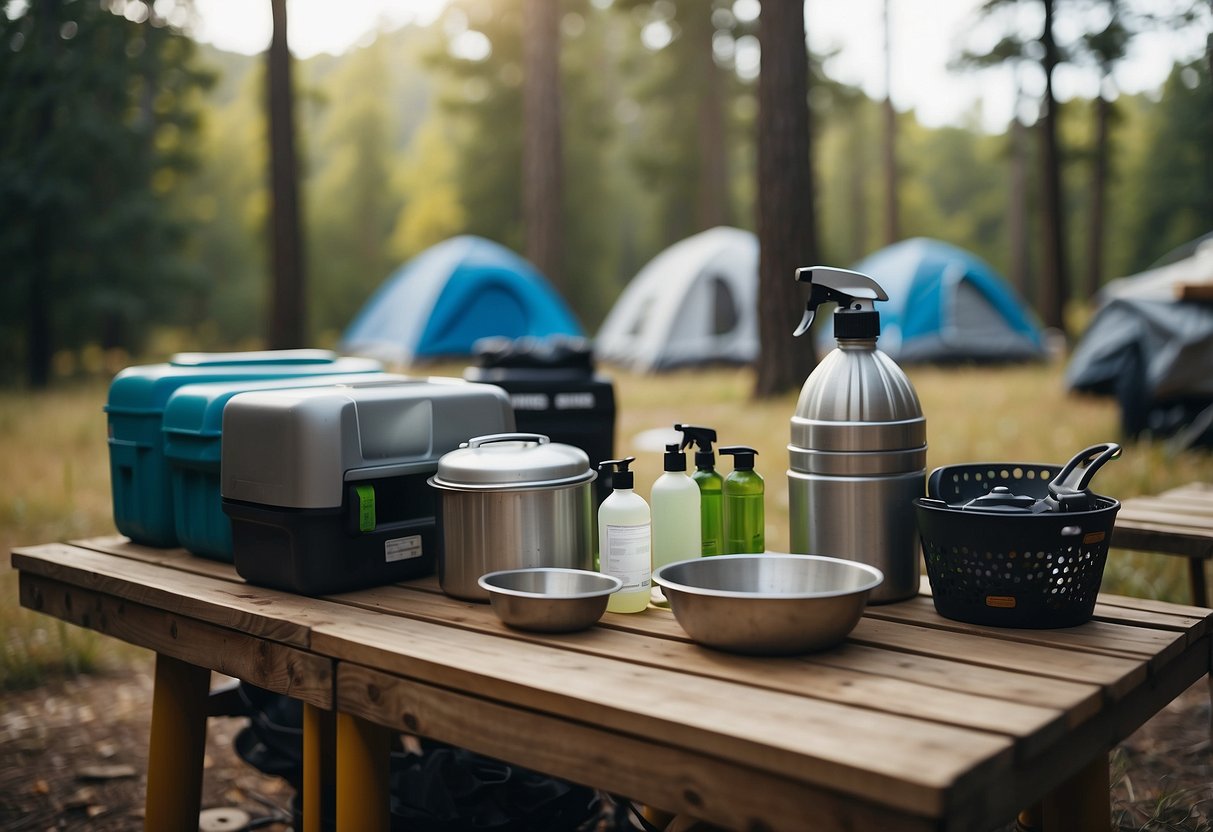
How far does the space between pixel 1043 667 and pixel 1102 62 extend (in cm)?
1448

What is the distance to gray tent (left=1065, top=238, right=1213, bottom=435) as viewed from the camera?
20.0 feet

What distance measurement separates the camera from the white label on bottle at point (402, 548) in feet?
6.78

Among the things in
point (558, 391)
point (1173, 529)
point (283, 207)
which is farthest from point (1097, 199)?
point (1173, 529)

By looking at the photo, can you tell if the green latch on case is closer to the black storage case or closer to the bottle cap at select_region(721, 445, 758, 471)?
the bottle cap at select_region(721, 445, 758, 471)

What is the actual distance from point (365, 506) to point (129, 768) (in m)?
1.68

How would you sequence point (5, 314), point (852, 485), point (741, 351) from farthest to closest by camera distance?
point (741, 351)
point (5, 314)
point (852, 485)

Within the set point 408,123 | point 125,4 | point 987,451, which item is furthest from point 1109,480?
point 408,123

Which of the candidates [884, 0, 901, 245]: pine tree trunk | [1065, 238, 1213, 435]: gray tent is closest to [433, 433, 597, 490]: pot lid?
[1065, 238, 1213, 435]: gray tent

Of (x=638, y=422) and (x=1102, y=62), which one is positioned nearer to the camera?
(x=638, y=422)

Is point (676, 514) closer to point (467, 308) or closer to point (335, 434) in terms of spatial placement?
point (335, 434)

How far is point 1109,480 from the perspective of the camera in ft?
16.6

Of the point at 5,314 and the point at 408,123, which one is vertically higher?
the point at 408,123

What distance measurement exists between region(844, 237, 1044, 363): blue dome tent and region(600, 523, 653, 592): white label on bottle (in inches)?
431

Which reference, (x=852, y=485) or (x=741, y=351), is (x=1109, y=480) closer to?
(x=852, y=485)
